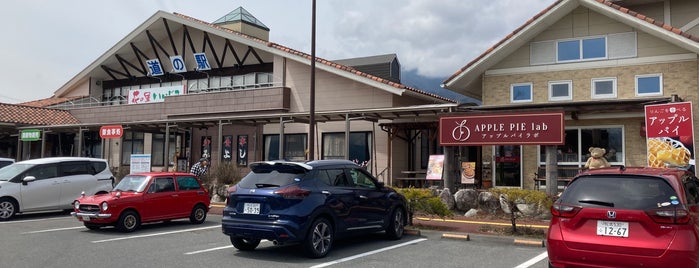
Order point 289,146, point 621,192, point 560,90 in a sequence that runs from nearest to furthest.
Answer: point 621,192, point 560,90, point 289,146

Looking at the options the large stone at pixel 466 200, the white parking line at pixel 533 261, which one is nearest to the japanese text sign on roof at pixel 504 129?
the large stone at pixel 466 200

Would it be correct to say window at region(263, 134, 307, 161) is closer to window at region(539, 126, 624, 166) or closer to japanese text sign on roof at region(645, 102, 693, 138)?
window at region(539, 126, 624, 166)

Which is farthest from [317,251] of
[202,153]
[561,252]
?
[202,153]

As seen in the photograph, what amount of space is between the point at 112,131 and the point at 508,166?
1780 centimetres

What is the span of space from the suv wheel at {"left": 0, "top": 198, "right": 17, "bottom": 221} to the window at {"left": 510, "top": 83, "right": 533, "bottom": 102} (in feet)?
52.7

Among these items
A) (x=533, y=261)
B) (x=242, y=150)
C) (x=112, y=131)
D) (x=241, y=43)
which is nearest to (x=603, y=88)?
(x=533, y=261)

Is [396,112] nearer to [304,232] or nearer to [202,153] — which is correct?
[304,232]

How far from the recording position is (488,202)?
14125mm

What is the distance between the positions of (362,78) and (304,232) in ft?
45.2

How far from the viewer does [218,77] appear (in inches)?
1116

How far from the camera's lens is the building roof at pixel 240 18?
32062mm

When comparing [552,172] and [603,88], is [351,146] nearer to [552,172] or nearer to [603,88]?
[603,88]

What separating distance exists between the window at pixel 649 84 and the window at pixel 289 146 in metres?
13.4

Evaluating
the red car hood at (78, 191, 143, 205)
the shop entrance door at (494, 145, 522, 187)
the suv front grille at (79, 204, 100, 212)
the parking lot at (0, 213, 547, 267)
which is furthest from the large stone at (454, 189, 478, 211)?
the suv front grille at (79, 204, 100, 212)
